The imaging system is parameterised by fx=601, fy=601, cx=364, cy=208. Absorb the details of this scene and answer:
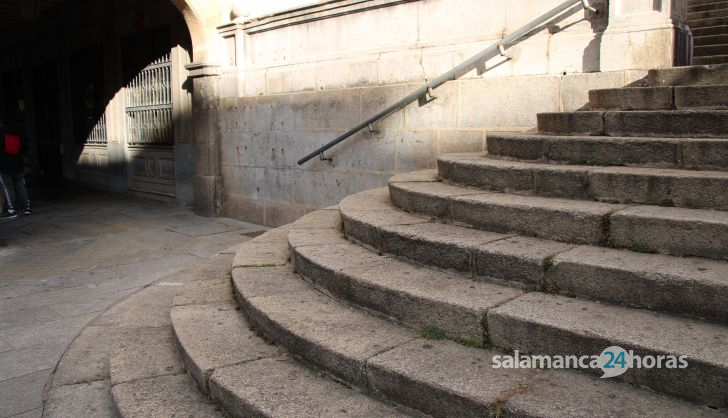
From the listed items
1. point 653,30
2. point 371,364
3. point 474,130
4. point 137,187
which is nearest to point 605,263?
point 371,364

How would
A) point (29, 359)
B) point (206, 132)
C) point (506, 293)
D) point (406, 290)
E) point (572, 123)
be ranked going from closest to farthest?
point (506, 293)
point (406, 290)
point (29, 359)
point (572, 123)
point (206, 132)

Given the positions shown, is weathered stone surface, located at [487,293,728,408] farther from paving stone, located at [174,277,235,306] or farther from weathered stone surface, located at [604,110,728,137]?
paving stone, located at [174,277,235,306]

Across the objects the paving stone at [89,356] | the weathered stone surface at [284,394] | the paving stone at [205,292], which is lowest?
the paving stone at [89,356]

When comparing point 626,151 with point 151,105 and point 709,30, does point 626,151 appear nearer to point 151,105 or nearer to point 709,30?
point 709,30

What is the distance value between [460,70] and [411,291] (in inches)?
137

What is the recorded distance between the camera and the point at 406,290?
3053 mm

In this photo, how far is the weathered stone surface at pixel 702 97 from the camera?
3912 millimetres

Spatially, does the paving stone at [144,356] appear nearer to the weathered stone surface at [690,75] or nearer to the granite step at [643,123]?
the granite step at [643,123]

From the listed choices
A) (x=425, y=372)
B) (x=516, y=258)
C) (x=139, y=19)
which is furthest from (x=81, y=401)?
(x=139, y=19)

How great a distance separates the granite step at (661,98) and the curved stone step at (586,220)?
1.30 m

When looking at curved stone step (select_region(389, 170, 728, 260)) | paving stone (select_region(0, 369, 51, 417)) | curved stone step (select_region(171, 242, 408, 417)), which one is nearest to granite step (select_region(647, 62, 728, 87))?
curved stone step (select_region(389, 170, 728, 260))

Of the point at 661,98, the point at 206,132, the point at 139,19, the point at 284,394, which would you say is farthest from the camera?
the point at 139,19

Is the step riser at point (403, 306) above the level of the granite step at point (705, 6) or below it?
below

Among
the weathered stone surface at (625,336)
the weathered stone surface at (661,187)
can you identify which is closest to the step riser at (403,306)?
the weathered stone surface at (625,336)
